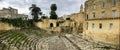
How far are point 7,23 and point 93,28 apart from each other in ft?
58.8

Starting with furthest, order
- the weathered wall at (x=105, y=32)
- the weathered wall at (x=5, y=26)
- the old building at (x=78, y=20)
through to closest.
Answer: the old building at (x=78, y=20) → the weathered wall at (x=5, y=26) → the weathered wall at (x=105, y=32)

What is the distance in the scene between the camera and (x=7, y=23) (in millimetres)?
34531

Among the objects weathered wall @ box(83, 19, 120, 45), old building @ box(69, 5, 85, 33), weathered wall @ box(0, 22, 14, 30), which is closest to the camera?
weathered wall @ box(83, 19, 120, 45)

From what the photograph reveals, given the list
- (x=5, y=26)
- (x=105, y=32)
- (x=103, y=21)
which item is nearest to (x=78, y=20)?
(x=103, y=21)

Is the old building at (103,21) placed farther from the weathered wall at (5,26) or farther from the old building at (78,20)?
the weathered wall at (5,26)

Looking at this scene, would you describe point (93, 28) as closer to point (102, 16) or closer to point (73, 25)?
point (102, 16)

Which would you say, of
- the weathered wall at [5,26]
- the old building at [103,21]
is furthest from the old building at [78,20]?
the weathered wall at [5,26]

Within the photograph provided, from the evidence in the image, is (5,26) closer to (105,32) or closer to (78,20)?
(105,32)

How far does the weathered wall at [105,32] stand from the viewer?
26.8m

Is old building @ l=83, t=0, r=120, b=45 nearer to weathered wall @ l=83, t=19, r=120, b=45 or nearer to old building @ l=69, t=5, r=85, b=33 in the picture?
weathered wall @ l=83, t=19, r=120, b=45

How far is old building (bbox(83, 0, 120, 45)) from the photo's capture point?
27.0m

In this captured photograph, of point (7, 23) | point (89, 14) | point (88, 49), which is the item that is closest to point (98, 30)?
point (89, 14)

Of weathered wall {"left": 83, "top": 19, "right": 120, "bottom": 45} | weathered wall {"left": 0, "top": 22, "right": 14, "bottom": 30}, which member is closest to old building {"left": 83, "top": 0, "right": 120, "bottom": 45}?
weathered wall {"left": 83, "top": 19, "right": 120, "bottom": 45}

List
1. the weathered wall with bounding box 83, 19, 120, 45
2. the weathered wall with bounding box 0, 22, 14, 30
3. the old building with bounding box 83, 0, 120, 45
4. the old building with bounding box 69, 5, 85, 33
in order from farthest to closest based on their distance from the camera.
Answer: the old building with bounding box 69, 5, 85, 33, the weathered wall with bounding box 0, 22, 14, 30, the old building with bounding box 83, 0, 120, 45, the weathered wall with bounding box 83, 19, 120, 45
